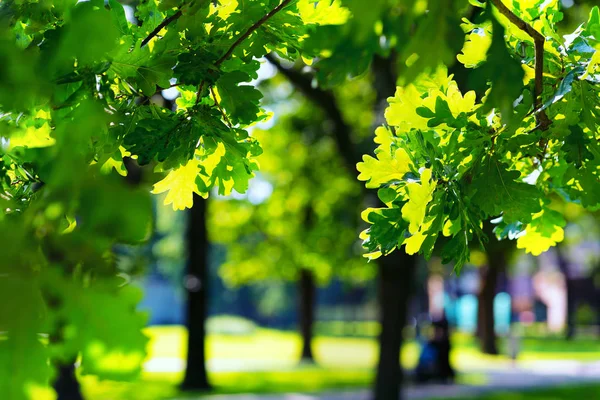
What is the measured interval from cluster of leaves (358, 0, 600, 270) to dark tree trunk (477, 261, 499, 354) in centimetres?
2439

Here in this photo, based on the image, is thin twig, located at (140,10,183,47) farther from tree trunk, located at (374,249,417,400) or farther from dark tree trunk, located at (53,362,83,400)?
dark tree trunk, located at (53,362,83,400)

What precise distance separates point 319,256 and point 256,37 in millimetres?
20471

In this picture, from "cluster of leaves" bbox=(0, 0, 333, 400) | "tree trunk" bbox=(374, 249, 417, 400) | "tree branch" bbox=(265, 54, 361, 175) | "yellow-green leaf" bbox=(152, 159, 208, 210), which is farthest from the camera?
"tree trunk" bbox=(374, 249, 417, 400)

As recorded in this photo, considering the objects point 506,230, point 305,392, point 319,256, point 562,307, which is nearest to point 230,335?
point 562,307

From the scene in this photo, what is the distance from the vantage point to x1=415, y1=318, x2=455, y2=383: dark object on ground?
62.1 feet

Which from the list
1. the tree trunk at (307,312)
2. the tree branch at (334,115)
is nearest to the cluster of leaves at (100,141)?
the tree branch at (334,115)

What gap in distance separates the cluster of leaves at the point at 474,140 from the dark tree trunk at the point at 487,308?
960 inches

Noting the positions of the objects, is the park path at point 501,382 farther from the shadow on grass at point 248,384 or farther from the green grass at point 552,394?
the shadow on grass at point 248,384

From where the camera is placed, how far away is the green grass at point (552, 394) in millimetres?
15404

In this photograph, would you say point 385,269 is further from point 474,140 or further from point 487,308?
point 487,308

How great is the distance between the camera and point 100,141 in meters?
2.19

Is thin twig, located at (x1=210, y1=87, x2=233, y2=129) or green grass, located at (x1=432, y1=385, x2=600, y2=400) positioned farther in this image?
green grass, located at (x1=432, y1=385, x2=600, y2=400)

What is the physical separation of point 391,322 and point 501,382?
8058mm

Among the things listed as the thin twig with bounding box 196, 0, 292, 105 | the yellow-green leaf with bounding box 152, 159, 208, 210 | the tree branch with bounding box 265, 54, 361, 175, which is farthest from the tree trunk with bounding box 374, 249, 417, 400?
the thin twig with bounding box 196, 0, 292, 105
